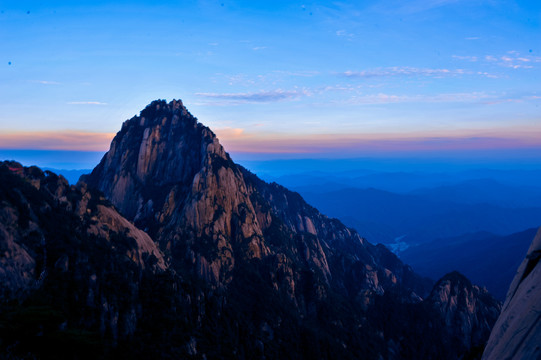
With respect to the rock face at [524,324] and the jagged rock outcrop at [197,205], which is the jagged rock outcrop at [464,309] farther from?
the rock face at [524,324]

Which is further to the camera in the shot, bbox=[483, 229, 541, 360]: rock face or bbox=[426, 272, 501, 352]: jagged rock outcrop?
bbox=[426, 272, 501, 352]: jagged rock outcrop

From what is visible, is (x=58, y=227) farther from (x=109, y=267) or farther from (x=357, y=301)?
(x=357, y=301)

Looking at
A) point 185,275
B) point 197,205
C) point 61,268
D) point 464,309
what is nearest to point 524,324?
point 61,268

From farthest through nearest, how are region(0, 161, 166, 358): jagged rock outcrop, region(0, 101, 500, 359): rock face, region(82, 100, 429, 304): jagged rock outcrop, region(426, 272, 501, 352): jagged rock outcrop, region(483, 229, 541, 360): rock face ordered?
region(426, 272, 501, 352): jagged rock outcrop, region(82, 100, 429, 304): jagged rock outcrop, region(0, 101, 500, 359): rock face, region(0, 161, 166, 358): jagged rock outcrop, region(483, 229, 541, 360): rock face

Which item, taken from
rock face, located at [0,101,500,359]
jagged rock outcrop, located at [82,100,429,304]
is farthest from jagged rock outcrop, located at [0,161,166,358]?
jagged rock outcrop, located at [82,100,429,304]

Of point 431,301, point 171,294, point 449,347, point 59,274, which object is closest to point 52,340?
point 59,274

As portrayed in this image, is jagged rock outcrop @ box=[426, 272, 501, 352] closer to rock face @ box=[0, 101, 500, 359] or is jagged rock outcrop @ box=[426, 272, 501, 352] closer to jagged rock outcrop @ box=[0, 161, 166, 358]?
rock face @ box=[0, 101, 500, 359]

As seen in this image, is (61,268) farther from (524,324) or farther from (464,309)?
(464,309)
